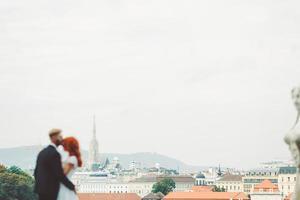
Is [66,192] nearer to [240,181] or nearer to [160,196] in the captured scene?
[160,196]

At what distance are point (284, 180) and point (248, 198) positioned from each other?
2266cm

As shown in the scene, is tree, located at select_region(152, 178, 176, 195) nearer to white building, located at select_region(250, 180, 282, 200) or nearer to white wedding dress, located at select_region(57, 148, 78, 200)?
white building, located at select_region(250, 180, 282, 200)

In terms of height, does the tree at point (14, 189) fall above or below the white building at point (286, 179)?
below

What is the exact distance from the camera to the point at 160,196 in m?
157

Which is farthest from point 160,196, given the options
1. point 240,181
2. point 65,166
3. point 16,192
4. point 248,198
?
point 65,166

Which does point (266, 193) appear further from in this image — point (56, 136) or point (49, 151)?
point (49, 151)

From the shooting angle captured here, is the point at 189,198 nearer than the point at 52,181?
No

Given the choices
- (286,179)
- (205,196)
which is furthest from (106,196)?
(286,179)

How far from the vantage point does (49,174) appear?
886cm

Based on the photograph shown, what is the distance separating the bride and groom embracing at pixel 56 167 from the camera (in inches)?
348

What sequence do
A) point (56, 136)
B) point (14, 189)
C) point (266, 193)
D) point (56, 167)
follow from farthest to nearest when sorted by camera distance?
point (266, 193)
point (14, 189)
point (56, 136)
point (56, 167)

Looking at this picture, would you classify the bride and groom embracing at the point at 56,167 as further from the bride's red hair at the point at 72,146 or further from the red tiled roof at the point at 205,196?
the red tiled roof at the point at 205,196

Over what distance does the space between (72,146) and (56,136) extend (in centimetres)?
21

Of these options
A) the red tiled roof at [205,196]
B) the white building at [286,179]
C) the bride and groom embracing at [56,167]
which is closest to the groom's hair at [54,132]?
the bride and groom embracing at [56,167]
